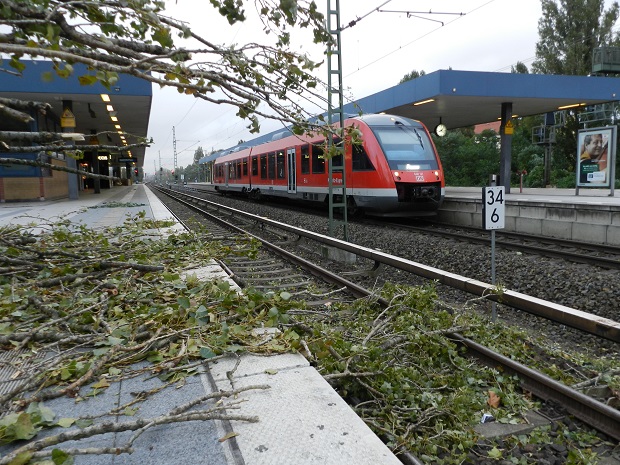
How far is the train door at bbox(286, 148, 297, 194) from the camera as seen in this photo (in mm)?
18109

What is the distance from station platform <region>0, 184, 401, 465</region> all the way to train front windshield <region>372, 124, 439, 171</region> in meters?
10.6

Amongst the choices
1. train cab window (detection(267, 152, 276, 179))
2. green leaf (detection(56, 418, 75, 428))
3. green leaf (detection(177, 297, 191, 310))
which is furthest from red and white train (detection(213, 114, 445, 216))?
green leaf (detection(56, 418, 75, 428))

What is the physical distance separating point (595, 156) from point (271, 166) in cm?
1291

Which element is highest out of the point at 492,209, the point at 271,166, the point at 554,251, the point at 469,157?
the point at 469,157

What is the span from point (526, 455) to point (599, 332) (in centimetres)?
127

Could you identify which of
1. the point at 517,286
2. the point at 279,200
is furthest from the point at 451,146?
the point at 517,286

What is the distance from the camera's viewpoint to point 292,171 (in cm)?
1836

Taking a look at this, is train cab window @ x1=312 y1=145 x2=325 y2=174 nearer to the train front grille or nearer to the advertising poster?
the train front grille

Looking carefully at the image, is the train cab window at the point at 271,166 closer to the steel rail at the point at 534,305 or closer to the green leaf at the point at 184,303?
the steel rail at the point at 534,305

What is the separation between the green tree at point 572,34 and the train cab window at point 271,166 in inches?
1193

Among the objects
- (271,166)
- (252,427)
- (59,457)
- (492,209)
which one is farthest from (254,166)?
(59,457)

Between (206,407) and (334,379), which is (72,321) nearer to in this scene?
(206,407)

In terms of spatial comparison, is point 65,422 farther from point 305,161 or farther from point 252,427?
point 305,161

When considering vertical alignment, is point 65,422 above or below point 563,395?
above
